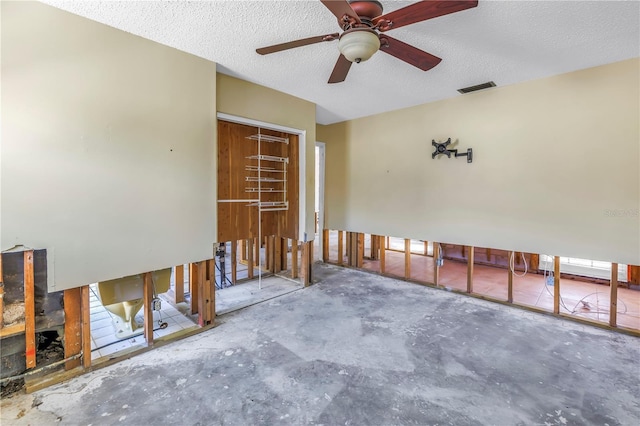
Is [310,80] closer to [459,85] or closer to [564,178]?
[459,85]

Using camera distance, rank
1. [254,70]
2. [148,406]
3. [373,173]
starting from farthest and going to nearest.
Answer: [373,173] < [254,70] < [148,406]

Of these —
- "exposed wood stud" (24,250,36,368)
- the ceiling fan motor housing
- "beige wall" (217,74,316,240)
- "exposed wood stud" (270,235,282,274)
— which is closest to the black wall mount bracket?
"beige wall" (217,74,316,240)

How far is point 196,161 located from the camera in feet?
9.45

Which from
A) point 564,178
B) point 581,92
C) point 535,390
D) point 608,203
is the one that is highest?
point 581,92

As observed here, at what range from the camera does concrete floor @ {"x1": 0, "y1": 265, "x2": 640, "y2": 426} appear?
6.01ft

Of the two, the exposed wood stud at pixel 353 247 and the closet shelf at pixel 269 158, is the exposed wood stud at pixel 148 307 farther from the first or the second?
the exposed wood stud at pixel 353 247

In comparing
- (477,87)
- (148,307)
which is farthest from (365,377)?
(477,87)

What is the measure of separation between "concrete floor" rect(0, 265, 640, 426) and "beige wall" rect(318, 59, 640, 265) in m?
1.10

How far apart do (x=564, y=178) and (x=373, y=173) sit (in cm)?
263

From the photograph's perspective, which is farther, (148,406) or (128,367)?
(128,367)

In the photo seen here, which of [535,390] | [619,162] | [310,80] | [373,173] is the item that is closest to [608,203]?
[619,162]

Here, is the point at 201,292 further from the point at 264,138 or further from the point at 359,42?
the point at 359,42

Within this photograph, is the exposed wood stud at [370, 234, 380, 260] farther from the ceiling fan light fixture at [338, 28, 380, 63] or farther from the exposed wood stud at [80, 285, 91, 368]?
the exposed wood stud at [80, 285, 91, 368]

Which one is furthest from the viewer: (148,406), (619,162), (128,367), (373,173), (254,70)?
(373,173)
